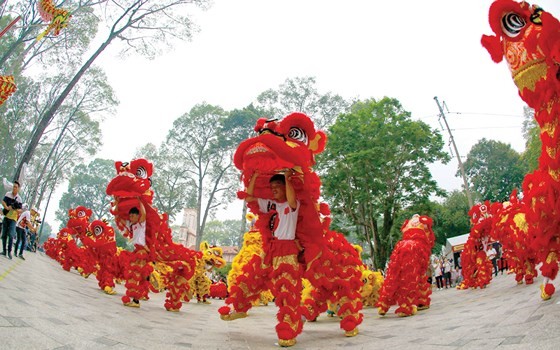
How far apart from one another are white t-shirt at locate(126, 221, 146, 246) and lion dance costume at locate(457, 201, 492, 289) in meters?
7.14

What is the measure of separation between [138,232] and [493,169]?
32.2 metres

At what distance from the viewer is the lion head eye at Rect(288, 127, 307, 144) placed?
12.6ft

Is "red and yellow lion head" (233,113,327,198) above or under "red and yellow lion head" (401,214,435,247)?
above

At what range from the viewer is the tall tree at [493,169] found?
2856 centimetres

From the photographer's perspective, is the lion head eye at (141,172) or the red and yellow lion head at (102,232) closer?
the lion head eye at (141,172)

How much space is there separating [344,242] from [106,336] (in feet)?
8.75

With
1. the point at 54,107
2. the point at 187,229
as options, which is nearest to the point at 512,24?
the point at 54,107

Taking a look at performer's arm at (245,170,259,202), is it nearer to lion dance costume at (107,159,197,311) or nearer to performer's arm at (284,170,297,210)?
performer's arm at (284,170,297,210)

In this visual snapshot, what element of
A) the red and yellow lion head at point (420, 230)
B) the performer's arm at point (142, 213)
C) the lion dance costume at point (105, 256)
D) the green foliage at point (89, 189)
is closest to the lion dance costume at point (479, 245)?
the red and yellow lion head at point (420, 230)

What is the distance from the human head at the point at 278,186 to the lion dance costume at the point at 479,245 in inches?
241

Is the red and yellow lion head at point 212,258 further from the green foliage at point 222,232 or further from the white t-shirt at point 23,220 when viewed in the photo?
the green foliage at point 222,232

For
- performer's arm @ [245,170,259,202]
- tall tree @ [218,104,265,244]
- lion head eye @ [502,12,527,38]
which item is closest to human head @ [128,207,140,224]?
performer's arm @ [245,170,259,202]

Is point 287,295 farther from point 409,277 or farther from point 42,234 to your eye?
point 42,234

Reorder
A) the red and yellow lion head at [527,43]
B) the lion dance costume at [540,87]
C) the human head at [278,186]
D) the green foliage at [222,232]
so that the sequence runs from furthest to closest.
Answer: the green foliage at [222,232] < the human head at [278,186] < the lion dance costume at [540,87] < the red and yellow lion head at [527,43]
